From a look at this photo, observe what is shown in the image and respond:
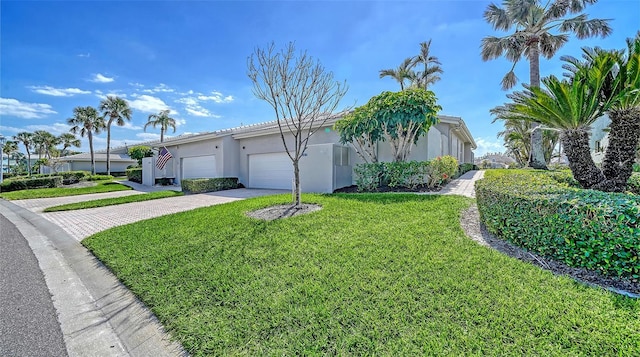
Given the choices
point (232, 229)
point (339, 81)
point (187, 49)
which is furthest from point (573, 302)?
point (187, 49)

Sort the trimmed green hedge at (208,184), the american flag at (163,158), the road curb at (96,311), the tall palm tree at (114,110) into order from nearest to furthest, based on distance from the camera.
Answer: the road curb at (96,311), the trimmed green hedge at (208,184), the american flag at (163,158), the tall palm tree at (114,110)

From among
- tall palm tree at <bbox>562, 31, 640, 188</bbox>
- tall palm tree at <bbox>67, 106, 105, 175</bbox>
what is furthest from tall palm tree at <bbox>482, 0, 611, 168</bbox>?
tall palm tree at <bbox>67, 106, 105, 175</bbox>

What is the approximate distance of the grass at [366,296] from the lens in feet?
7.55

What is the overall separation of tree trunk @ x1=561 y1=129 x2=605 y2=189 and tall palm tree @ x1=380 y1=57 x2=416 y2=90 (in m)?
16.5

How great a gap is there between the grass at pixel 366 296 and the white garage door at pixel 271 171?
10285 mm

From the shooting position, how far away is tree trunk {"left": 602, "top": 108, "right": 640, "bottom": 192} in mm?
6246

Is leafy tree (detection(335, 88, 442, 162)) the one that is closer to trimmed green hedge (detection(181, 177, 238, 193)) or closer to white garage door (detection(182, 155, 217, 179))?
trimmed green hedge (detection(181, 177, 238, 193))

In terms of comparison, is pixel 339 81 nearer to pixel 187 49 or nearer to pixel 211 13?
pixel 211 13

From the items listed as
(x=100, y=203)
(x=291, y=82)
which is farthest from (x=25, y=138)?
(x=291, y=82)

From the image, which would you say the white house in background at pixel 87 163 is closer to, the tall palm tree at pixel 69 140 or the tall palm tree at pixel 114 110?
the tall palm tree at pixel 114 110

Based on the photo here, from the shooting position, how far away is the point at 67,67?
11961 millimetres

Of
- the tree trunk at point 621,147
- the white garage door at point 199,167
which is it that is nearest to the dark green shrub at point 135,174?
the white garage door at point 199,167

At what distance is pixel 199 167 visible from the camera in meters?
19.2

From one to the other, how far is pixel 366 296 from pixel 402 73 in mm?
21860
